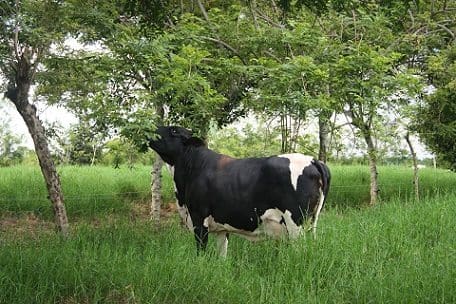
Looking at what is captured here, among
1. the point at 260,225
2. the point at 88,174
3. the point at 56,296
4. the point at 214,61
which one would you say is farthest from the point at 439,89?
the point at 56,296

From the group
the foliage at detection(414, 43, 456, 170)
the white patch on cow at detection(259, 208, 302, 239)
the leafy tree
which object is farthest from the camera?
the foliage at detection(414, 43, 456, 170)

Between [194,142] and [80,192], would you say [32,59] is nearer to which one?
[194,142]

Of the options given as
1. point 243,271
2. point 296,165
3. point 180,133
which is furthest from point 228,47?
point 243,271

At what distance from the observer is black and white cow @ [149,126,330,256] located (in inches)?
229

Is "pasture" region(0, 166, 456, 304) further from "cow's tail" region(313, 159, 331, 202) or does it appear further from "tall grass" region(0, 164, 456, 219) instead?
"tall grass" region(0, 164, 456, 219)

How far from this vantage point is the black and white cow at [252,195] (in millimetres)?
5809

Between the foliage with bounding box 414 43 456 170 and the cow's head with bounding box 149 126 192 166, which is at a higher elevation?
the foliage with bounding box 414 43 456 170

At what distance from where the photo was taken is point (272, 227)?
5887 mm

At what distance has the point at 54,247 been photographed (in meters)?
5.15

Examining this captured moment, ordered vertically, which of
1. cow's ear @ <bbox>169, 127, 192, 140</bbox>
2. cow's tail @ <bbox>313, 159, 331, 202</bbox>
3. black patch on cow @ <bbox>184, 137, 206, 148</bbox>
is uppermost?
cow's ear @ <bbox>169, 127, 192, 140</bbox>

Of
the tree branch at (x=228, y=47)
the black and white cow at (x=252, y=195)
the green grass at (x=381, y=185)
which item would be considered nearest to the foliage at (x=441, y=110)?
the green grass at (x=381, y=185)

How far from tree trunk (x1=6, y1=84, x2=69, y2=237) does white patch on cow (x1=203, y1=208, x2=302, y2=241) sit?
2.05m

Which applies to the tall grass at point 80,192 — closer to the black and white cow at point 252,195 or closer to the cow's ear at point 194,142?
the cow's ear at point 194,142

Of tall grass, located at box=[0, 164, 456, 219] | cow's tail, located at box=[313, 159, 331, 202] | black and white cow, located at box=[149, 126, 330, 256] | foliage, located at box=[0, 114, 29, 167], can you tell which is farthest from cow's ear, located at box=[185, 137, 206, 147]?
foliage, located at box=[0, 114, 29, 167]
